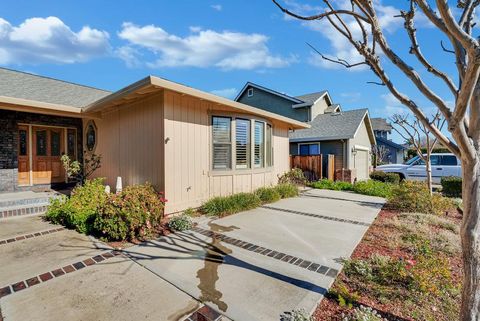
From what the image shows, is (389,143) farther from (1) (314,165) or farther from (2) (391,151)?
(1) (314,165)

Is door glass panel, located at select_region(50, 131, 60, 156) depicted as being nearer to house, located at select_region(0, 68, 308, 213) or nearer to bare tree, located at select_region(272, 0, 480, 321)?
house, located at select_region(0, 68, 308, 213)

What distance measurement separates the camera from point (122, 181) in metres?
7.49

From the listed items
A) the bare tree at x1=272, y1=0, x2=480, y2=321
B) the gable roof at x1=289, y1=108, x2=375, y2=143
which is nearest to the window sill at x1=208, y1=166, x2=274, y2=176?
the bare tree at x1=272, y1=0, x2=480, y2=321

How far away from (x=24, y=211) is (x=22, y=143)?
3.71 meters

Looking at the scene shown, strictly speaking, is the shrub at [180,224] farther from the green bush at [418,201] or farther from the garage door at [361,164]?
the garage door at [361,164]

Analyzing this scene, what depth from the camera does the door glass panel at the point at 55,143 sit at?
9102mm

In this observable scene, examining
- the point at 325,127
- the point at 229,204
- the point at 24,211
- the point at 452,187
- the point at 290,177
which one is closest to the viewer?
the point at 24,211

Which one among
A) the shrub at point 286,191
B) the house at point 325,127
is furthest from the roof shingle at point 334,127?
the shrub at point 286,191

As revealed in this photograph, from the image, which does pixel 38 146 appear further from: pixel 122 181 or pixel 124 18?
pixel 124 18

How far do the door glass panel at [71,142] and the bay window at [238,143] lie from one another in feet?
21.5

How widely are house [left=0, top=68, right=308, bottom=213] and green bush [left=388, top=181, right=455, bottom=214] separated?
15.0 ft

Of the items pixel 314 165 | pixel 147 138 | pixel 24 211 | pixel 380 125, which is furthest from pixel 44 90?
pixel 380 125

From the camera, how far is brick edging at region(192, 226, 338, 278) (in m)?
3.38

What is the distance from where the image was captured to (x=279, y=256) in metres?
3.87
